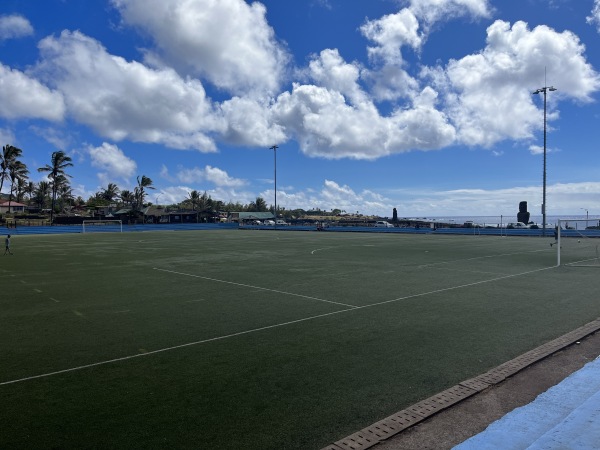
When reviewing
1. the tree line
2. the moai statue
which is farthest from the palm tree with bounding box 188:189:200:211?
the moai statue

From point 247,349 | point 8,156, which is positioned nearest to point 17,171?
point 8,156

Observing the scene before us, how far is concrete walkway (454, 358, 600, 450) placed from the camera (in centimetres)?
352

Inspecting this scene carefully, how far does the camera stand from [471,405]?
169 inches

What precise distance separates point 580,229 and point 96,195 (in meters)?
117

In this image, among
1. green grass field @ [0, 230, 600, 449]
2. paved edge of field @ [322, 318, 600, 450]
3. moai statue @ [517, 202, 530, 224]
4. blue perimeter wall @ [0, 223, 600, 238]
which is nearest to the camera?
paved edge of field @ [322, 318, 600, 450]

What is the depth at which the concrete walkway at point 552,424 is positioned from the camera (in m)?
3.52

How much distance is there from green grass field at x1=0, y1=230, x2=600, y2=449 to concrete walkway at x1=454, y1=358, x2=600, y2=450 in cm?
83

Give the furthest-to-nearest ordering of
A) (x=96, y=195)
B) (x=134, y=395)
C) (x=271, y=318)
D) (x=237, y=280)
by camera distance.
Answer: (x=96, y=195) → (x=237, y=280) → (x=271, y=318) → (x=134, y=395)

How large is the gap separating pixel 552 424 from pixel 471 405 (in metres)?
0.71

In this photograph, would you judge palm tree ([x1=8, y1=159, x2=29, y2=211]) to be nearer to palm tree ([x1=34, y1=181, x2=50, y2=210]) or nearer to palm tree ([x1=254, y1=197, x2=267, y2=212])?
palm tree ([x1=34, y1=181, x2=50, y2=210])

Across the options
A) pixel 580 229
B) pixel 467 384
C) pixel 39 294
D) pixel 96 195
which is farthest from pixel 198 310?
pixel 96 195

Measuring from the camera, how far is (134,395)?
4516 millimetres

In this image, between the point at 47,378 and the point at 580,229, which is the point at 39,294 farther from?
the point at 580,229

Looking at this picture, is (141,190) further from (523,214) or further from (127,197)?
(523,214)
